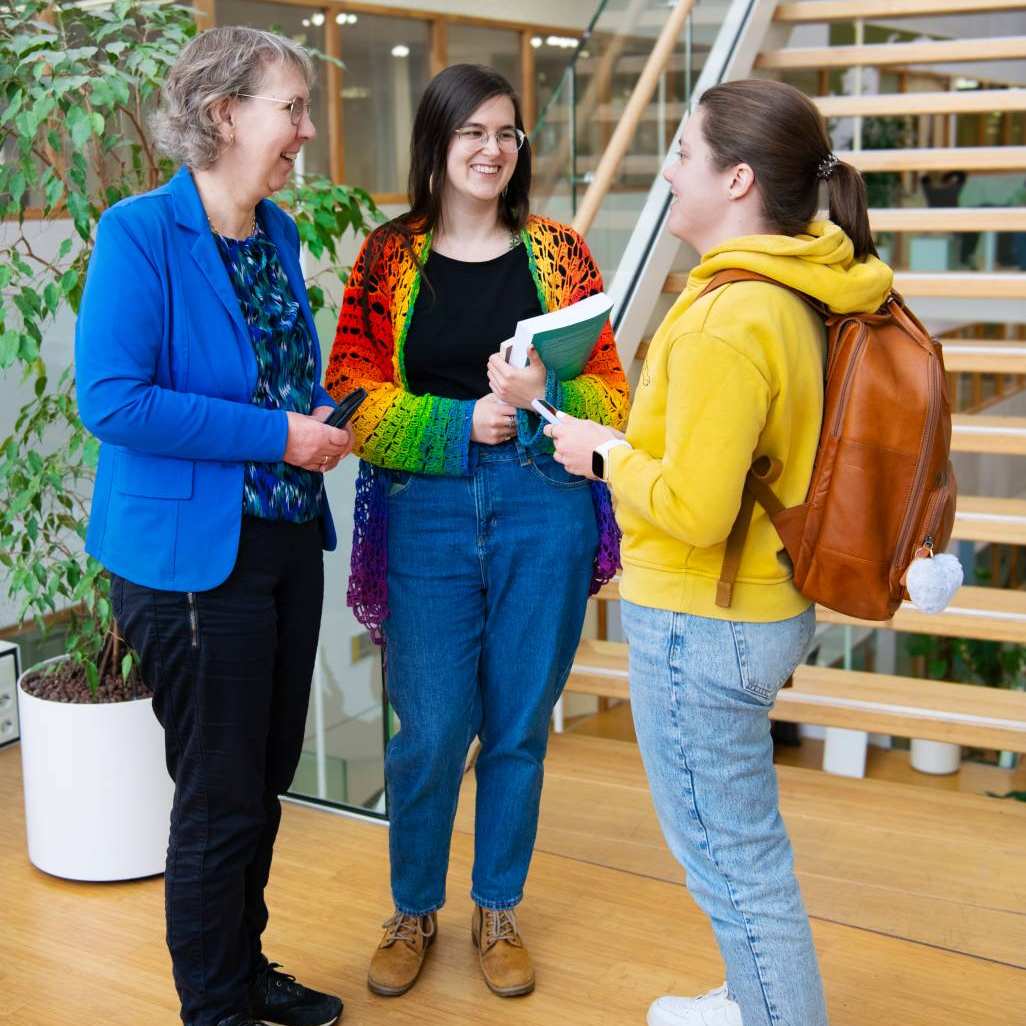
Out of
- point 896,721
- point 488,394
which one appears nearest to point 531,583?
point 488,394

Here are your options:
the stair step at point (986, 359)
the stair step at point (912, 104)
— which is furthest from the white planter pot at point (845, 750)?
the stair step at point (912, 104)

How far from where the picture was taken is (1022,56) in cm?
479

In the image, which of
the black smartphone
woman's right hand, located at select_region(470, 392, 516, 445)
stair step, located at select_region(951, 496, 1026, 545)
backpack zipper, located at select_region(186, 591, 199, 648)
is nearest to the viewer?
backpack zipper, located at select_region(186, 591, 199, 648)

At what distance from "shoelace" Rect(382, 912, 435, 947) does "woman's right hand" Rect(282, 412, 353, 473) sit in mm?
963

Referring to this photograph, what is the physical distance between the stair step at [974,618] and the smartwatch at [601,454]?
1.89 meters

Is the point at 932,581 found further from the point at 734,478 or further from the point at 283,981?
the point at 283,981

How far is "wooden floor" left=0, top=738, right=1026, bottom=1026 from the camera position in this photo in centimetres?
244

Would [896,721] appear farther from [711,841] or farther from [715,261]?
[715,261]

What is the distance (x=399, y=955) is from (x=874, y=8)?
4.23 m

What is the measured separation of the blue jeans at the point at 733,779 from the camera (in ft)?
5.89

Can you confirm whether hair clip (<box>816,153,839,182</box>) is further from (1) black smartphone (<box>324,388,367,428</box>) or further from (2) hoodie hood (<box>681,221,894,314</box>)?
(1) black smartphone (<box>324,388,367,428</box>)

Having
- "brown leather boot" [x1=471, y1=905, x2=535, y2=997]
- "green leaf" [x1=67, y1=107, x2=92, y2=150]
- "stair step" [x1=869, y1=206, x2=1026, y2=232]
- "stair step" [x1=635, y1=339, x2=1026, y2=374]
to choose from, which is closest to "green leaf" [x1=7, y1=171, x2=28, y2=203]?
"green leaf" [x1=67, y1=107, x2=92, y2=150]

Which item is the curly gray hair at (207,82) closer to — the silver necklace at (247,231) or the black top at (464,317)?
the silver necklace at (247,231)

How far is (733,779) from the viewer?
1.84 m
